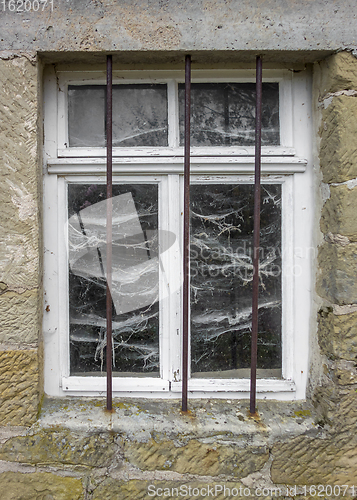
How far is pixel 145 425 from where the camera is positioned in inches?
50.9

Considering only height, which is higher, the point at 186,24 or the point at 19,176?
the point at 186,24

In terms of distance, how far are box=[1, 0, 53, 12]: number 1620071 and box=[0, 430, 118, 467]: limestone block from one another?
168 centimetres

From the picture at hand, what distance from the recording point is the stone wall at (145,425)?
126cm

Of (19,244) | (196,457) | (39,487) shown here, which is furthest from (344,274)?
(39,487)

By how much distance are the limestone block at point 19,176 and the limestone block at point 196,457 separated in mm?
808

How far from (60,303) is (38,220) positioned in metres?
0.39

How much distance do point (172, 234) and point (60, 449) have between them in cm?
99

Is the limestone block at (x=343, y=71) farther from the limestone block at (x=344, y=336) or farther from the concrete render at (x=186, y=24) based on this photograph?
the limestone block at (x=344, y=336)

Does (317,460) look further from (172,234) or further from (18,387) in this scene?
(18,387)

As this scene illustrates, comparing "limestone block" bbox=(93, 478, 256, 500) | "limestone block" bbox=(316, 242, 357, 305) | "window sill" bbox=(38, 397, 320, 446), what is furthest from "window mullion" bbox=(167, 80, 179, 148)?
"limestone block" bbox=(93, 478, 256, 500)

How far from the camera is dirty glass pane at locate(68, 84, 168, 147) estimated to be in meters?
1.43

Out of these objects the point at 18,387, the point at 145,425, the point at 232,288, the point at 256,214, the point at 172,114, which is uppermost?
the point at 172,114

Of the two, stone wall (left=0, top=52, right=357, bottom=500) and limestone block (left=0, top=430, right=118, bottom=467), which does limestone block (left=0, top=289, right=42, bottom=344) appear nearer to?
stone wall (left=0, top=52, right=357, bottom=500)

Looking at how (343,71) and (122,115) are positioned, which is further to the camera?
(122,115)
